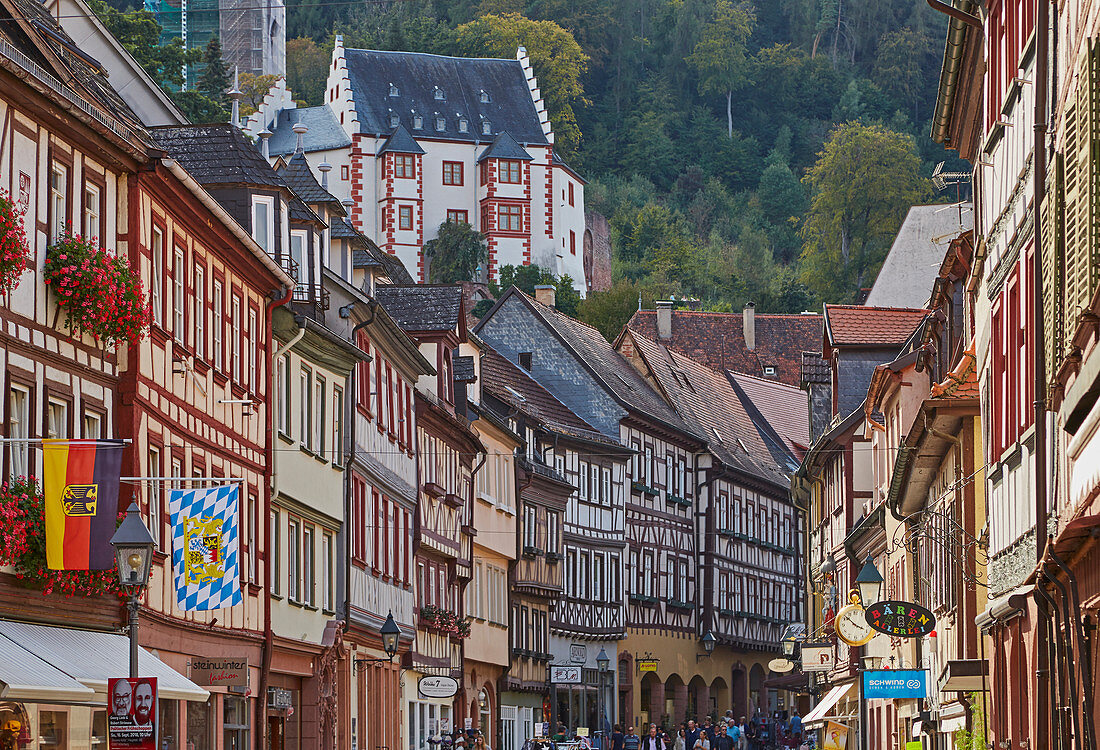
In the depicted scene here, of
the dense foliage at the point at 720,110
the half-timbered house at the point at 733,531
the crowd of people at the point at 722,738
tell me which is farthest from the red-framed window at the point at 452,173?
the crowd of people at the point at 722,738

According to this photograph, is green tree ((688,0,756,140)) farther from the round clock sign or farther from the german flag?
the german flag

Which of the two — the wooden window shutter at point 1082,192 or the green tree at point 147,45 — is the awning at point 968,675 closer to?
the wooden window shutter at point 1082,192

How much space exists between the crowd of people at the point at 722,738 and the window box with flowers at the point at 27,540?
103ft

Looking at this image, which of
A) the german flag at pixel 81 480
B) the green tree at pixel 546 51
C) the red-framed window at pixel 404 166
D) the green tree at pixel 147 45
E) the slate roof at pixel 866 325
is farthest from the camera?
the green tree at pixel 546 51

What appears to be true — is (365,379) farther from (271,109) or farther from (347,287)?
(271,109)

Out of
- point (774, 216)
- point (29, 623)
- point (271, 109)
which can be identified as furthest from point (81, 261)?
point (774, 216)

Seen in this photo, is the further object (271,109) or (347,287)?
(271,109)

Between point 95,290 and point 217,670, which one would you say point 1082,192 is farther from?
point 217,670

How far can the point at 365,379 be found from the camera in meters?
36.2

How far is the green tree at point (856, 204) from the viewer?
407ft

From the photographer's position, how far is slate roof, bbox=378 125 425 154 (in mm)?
114875

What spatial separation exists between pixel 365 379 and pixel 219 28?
424 ft

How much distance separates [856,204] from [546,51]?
92.3ft

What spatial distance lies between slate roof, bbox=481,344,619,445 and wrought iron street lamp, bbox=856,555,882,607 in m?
28.9
